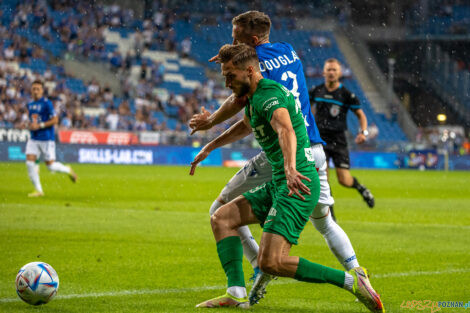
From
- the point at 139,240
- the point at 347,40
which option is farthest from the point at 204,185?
the point at 347,40

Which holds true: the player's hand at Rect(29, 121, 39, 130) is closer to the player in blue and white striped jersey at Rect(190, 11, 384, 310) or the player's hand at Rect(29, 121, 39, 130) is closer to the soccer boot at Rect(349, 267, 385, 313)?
the player in blue and white striped jersey at Rect(190, 11, 384, 310)

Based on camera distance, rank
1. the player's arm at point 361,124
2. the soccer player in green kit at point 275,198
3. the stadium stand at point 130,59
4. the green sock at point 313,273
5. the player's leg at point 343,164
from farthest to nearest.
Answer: the stadium stand at point 130,59
the player's leg at point 343,164
the player's arm at point 361,124
the green sock at point 313,273
the soccer player in green kit at point 275,198

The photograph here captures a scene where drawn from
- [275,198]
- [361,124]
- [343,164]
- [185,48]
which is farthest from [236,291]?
[185,48]

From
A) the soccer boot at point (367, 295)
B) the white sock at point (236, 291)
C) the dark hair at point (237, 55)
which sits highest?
the dark hair at point (237, 55)

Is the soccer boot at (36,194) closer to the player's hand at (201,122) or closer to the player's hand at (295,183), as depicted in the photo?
the player's hand at (201,122)

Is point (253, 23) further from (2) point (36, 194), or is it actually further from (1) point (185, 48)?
(1) point (185, 48)

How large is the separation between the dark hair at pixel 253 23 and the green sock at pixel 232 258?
1762 millimetres

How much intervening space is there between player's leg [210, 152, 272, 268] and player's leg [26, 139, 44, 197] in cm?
1060

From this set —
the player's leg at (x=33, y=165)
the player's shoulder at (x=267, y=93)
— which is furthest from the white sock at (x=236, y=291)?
the player's leg at (x=33, y=165)

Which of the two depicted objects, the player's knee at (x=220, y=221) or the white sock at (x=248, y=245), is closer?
the player's knee at (x=220, y=221)

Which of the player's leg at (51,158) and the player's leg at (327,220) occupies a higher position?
the player's leg at (327,220)

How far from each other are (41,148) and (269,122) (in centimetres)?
1208

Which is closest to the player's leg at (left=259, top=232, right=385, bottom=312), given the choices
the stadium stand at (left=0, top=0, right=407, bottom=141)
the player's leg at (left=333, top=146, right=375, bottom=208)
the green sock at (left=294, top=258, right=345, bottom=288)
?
the green sock at (left=294, top=258, right=345, bottom=288)

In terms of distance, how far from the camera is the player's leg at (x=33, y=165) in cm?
1639
